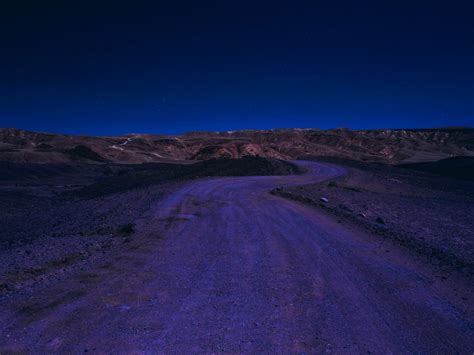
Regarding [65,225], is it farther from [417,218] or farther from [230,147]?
[230,147]

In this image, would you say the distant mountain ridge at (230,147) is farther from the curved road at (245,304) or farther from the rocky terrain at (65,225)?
the curved road at (245,304)

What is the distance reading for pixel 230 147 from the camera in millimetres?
79250

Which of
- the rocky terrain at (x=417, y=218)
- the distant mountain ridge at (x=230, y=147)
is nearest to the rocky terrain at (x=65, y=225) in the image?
the rocky terrain at (x=417, y=218)

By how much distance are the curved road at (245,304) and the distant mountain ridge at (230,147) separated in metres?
55.3

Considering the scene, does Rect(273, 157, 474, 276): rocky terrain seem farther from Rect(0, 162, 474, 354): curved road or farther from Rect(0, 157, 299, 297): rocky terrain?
Rect(0, 157, 299, 297): rocky terrain

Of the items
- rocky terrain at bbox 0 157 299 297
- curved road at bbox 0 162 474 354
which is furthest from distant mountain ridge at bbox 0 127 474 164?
curved road at bbox 0 162 474 354

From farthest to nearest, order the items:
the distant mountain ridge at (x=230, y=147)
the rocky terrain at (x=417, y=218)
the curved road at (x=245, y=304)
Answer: the distant mountain ridge at (x=230, y=147), the rocky terrain at (x=417, y=218), the curved road at (x=245, y=304)

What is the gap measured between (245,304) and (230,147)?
74396 mm

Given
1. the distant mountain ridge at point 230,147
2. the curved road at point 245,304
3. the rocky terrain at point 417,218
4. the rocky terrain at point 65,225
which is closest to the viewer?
the curved road at point 245,304

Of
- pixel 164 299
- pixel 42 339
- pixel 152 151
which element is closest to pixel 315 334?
pixel 164 299

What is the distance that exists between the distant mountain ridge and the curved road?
55.3 m

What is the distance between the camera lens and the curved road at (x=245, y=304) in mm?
4379

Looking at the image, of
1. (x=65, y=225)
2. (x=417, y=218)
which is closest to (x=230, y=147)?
(x=417, y=218)

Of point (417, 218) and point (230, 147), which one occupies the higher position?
point (230, 147)
